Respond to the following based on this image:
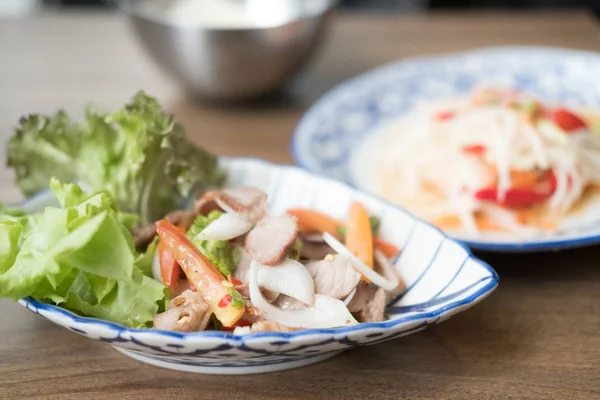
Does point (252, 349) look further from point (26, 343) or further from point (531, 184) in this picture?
point (531, 184)

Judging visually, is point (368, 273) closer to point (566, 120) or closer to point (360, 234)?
point (360, 234)

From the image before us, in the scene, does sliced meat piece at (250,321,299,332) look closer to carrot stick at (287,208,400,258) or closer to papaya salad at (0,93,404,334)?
papaya salad at (0,93,404,334)

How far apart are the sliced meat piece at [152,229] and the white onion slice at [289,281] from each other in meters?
0.24

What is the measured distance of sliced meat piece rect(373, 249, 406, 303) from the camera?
1.43m

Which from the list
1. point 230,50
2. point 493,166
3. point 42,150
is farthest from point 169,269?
point 230,50

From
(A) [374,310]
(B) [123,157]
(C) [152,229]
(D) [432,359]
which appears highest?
(B) [123,157]

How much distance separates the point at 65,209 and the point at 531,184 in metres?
1.21

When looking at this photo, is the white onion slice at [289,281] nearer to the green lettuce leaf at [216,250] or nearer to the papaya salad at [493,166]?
the green lettuce leaf at [216,250]

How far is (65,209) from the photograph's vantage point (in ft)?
4.27

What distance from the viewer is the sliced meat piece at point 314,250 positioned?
4.82 feet

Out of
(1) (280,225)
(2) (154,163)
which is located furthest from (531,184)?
(2) (154,163)

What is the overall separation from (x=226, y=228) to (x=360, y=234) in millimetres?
277

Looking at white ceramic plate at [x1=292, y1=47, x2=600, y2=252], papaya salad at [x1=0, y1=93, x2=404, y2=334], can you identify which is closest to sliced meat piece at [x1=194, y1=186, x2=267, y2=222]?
papaya salad at [x1=0, y1=93, x2=404, y2=334]

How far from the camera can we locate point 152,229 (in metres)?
1.46
